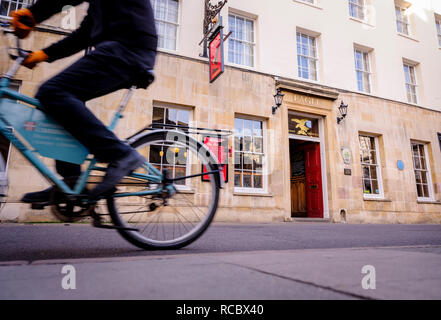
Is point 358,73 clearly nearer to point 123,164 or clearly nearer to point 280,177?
point 280,177

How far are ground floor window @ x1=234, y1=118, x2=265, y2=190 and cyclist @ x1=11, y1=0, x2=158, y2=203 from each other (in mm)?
6810

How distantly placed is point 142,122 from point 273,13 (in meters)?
5.95

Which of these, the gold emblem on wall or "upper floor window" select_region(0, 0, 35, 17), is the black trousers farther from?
the gold emblem on wall

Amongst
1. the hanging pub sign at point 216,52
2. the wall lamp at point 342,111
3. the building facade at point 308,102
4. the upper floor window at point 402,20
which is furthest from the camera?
the upper floor window at point 402,20

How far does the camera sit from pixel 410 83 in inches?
495

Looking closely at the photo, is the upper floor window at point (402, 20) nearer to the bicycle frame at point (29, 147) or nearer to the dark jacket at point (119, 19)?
the dark jacket at point (119, 19)

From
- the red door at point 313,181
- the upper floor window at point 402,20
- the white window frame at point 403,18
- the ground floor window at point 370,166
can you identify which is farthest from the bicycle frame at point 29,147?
the white window frame at point 403,18

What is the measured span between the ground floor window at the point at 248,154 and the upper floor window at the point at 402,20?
8.85m

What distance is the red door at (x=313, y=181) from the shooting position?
10.0m

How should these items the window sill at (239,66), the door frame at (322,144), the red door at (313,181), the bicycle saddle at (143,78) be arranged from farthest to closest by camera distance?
the red door at (313,181), the door frame at (322,144), the window sill at (239,66), the bicycle saddle at (143,78)

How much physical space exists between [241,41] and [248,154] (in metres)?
3.72

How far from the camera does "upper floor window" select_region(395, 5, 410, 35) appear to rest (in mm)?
12781

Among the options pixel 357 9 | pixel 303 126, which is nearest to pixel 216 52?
pixel 303 126

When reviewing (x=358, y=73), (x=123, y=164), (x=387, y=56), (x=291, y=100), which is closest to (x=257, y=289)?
(x=123, y=164)
